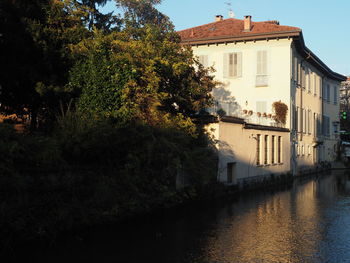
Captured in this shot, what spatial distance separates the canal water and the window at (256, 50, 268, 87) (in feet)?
49.0

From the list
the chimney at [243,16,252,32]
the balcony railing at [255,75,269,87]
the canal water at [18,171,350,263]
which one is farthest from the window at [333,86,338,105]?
the canal water at [18,171,350,263]

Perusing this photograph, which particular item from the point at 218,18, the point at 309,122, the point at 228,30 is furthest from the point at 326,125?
the point at 228,30

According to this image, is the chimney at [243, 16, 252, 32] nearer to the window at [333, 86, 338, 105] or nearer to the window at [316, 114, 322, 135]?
the window at [316, 114, 322, 135]

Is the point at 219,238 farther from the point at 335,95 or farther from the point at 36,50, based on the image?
the point at 335,95

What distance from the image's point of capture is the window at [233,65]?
30109 millimetres

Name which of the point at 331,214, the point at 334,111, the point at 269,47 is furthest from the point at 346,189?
the point at 334,111

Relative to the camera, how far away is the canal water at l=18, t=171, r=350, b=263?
8469mm

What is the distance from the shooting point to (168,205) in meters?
14.1

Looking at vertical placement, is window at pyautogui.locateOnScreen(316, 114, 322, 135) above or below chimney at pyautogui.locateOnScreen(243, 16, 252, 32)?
below

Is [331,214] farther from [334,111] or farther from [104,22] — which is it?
[334,111]

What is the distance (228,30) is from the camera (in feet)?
104

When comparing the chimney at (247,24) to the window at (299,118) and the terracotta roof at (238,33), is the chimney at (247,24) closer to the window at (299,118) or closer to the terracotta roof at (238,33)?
the terracotta roof at (238,33)

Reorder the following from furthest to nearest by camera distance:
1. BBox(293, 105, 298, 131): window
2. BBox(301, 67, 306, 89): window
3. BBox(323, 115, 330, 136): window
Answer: BBox(323, 115, 330, 136): window → BBox(301, 67, 306, 89): window → BBox(293, 105, 298, 131): window

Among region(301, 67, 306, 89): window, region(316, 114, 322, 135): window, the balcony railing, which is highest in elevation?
region(301, 67, 306, 89): window
